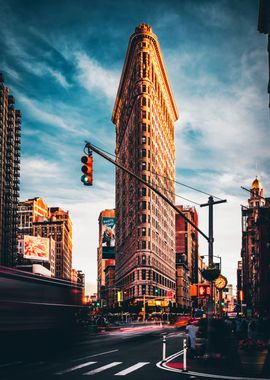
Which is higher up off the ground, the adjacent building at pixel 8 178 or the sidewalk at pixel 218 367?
the adjacent building at pixel 8 178

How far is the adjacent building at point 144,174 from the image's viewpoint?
126m

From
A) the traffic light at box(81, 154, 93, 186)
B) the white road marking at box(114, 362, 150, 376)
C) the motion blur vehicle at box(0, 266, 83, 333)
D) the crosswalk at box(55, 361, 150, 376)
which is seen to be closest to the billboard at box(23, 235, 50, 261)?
the motion blur vehicle at box(0, 266, 83, 333)

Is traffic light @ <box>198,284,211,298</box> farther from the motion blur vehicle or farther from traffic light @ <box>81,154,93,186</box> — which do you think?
traffic light @ <box>81,154,93,186</box>

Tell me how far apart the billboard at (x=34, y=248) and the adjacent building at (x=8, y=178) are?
388 centimetres

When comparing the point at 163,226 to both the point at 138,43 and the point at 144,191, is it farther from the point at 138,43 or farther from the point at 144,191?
the point at 138,43

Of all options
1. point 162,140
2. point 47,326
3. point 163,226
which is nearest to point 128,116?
point 162,140

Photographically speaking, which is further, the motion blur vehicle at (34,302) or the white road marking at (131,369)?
the motion blur vehicle at (34,302)

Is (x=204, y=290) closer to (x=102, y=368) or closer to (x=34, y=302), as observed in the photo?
(x=102, y=368)

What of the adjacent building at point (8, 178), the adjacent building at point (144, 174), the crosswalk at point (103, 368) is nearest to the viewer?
the crosswalk at point (103, 368)

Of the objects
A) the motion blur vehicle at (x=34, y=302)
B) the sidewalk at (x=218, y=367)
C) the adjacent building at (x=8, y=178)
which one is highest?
the adjacent building at (x=8, y=178)

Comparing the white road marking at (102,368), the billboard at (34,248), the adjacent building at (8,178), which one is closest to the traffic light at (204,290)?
the white road marking at (102,368)

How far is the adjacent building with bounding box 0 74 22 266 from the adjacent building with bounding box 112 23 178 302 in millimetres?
30969

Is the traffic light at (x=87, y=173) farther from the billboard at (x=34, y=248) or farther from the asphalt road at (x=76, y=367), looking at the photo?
the billboard at (x=34, y=248)

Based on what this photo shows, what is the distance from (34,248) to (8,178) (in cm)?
2035
